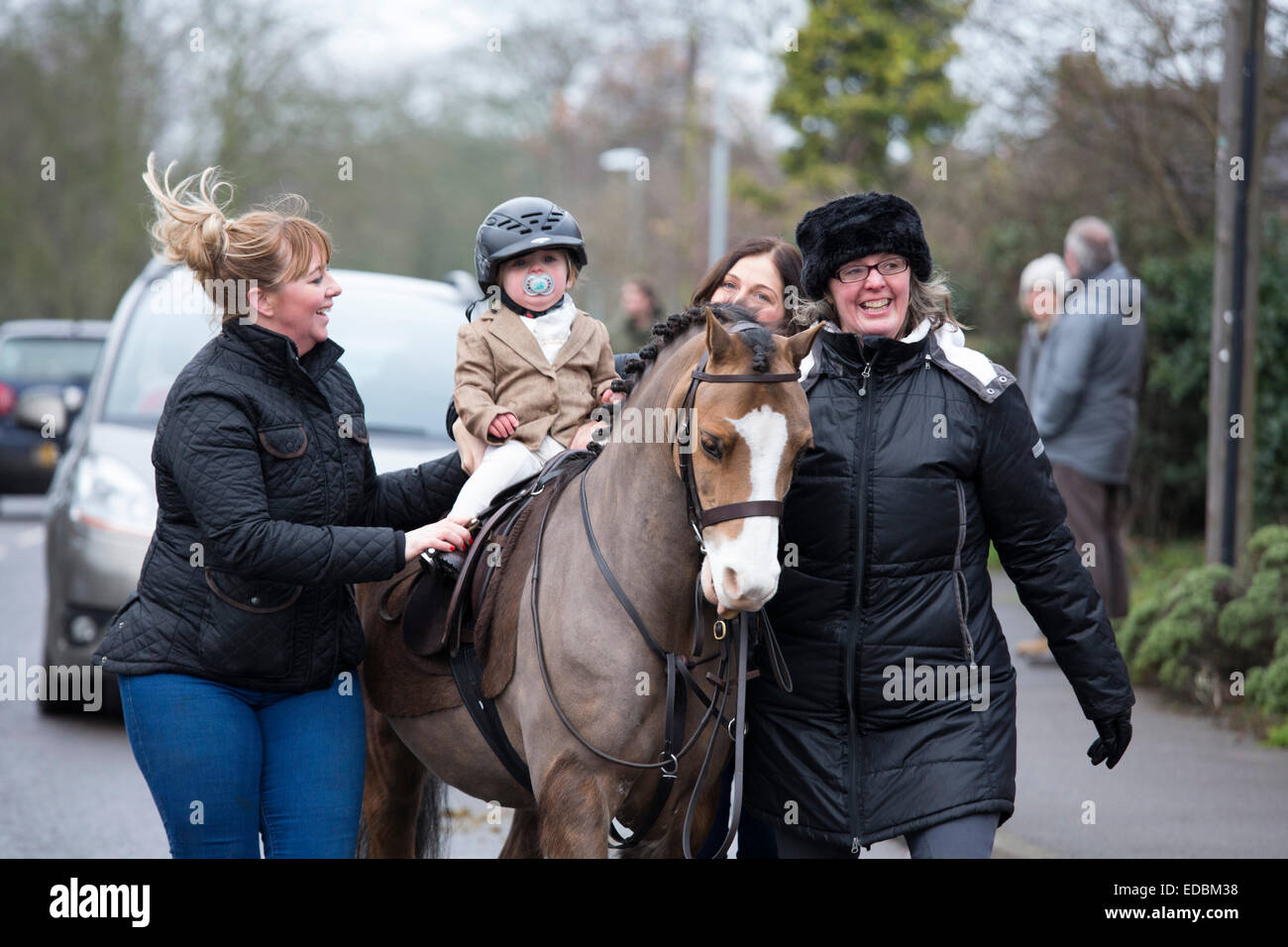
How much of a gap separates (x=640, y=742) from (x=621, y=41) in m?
29.6

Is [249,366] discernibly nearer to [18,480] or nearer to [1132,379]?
[1132,379]

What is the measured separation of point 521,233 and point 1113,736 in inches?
85.7

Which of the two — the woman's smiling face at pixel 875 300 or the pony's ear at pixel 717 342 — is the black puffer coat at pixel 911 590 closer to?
the woman's smiling face at pixel 875 300

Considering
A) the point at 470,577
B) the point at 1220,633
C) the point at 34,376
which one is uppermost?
the point at 34,376

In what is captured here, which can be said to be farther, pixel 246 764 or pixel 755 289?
pixel 755 289

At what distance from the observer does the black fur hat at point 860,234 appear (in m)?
3.75

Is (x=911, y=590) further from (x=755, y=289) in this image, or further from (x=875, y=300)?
(x=755, y=289)

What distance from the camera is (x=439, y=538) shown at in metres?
3.88

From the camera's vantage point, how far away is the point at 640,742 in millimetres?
3711

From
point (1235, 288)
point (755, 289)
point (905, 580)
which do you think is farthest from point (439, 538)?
point (1235, 288)

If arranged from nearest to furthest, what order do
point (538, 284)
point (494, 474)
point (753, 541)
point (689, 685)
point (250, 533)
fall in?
1. point (753, 541)
2. point (250, 533)
3. point (689, 685)
4. point (494, 474)
5. point (538, 284)

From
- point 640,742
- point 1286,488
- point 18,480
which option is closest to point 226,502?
point 640,742

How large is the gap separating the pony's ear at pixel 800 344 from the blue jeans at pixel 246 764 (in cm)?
154

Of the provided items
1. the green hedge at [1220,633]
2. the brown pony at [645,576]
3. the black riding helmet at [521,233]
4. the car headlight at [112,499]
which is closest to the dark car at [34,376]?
the car headlight at [112,499]
